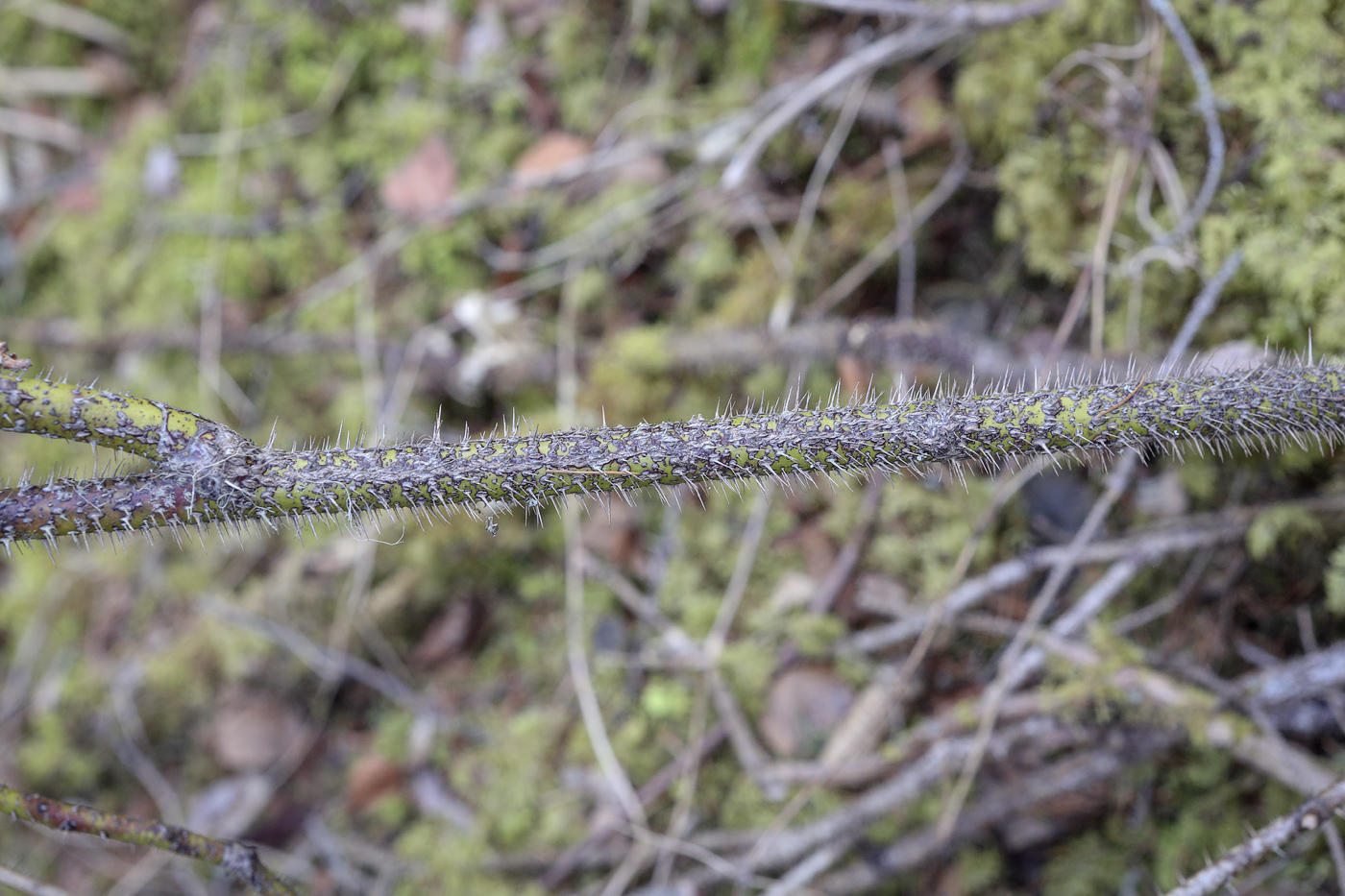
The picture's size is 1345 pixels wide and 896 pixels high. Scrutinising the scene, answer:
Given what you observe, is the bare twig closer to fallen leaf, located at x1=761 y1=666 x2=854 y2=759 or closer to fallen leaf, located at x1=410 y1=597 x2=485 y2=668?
fallen leaf, located at x1=761 y1=666 x2=854 y2=759

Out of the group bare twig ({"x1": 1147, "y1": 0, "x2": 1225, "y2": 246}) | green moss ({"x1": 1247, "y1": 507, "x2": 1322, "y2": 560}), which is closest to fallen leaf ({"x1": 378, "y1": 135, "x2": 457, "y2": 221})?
bare twig ({"x1": 1147, "y1": 0, "x2": 1225, "y2": 246})

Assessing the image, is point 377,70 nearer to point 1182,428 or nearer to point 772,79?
point 772,79

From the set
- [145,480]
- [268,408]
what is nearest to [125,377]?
[268,408]

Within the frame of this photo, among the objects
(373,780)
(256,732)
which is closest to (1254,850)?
(373,780)

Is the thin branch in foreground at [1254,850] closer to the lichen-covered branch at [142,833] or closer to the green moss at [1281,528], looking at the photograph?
the green moss at [1281,528]

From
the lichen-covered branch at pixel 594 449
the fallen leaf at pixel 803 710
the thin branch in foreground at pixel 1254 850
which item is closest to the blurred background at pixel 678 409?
the fallen leaf at pixel 803 710
